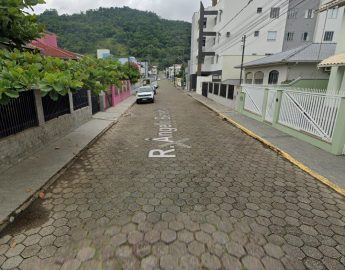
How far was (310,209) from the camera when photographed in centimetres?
380

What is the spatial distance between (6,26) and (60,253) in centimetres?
592

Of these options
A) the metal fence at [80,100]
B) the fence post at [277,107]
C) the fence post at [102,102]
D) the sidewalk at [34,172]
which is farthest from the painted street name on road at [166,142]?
the fence post at [102,102]

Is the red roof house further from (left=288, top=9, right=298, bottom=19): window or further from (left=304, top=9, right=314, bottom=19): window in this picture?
(left=304, top=9, right=314, bottom=19): window

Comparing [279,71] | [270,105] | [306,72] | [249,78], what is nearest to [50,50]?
[270,105]

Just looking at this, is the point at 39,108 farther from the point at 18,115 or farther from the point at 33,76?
the point at 33,76

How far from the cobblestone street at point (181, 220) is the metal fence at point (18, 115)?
1.86 meters

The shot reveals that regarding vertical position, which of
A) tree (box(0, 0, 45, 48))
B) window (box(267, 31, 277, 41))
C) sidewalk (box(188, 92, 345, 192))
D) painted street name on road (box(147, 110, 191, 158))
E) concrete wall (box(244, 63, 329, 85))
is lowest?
painted street name on road (box(147, 110, 191, 158))

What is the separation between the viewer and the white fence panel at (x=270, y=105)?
9562mm

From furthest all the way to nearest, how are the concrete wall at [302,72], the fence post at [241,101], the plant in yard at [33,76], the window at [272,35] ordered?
the window at [272,35]
the concrete wall at [302,72]
the fence post at [241,101]
the plant in yard at [33,76]

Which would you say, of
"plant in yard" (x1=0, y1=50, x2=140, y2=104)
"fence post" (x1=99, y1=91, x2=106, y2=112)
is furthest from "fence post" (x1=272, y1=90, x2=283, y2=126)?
"fence post" (x1=99, y1=91, x2=106, y2=112)

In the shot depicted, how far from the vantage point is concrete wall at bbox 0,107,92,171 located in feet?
17.1

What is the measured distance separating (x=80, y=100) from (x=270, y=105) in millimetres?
9273

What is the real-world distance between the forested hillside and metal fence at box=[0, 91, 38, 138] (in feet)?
207

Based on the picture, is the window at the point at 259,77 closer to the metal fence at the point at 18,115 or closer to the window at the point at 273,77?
the window at the point at 273,77
